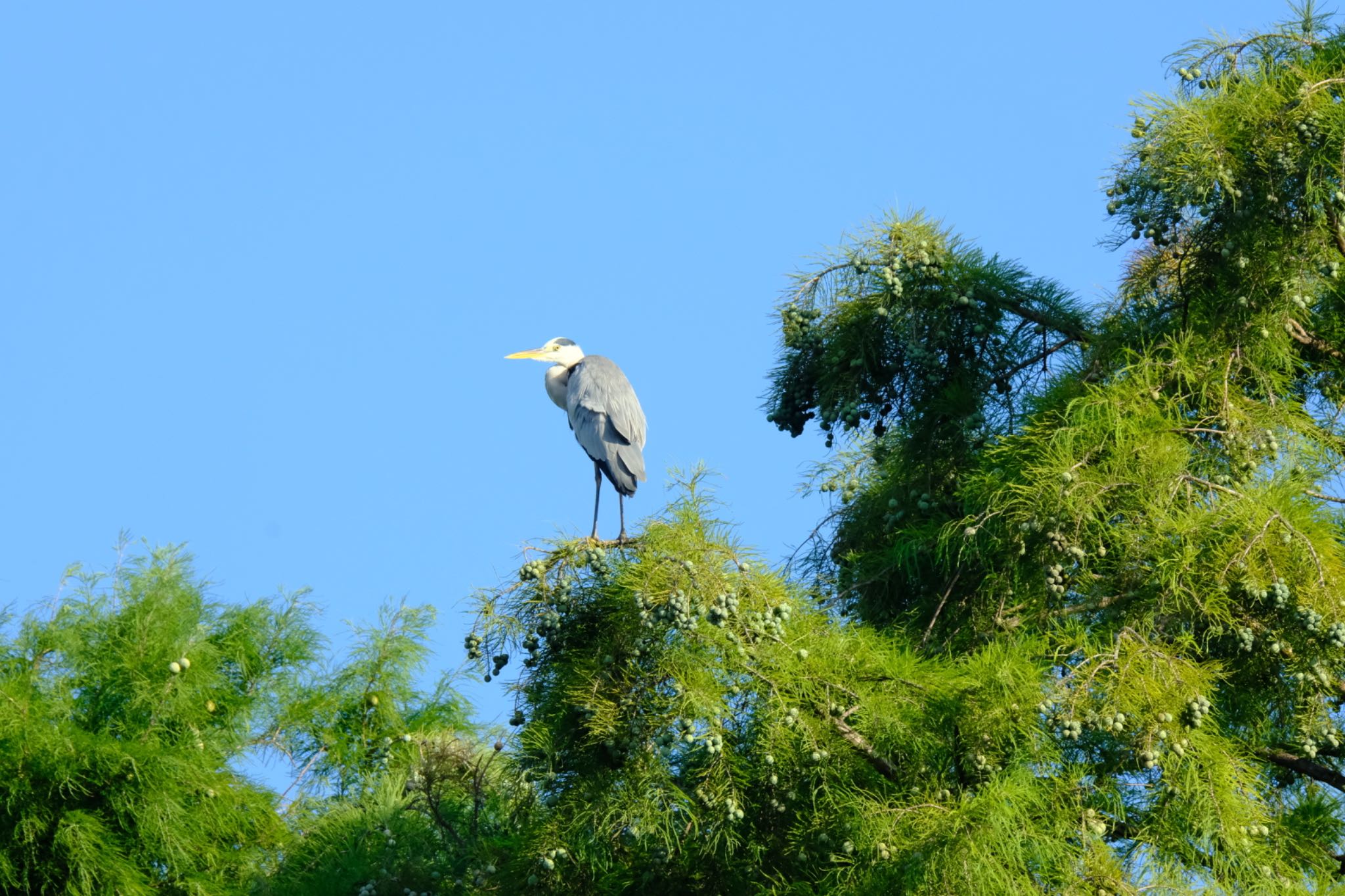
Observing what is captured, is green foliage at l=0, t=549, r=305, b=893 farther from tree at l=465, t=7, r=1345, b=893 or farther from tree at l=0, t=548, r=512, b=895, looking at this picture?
tree at l=465, t=7, r=1345, b=893

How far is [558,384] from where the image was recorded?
7969 mm

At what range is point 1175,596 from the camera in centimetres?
561

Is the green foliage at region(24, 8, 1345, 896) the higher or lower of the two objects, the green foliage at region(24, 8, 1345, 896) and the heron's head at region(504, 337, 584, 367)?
the lower

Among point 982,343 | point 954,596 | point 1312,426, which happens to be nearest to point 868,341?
point 982,343

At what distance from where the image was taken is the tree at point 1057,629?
520cm

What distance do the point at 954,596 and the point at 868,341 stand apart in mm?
1151

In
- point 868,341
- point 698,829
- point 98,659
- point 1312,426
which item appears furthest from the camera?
point 98,659

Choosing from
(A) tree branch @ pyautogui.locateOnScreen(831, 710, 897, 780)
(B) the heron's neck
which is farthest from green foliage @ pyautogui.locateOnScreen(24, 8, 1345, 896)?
(B) the heron's neck

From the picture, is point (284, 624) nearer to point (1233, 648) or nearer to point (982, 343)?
point (982, 343)

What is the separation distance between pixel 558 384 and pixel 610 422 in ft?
2.63

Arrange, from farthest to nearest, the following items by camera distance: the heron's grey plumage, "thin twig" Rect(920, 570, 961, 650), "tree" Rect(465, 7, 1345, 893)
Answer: the heron's grey plumage → "thin twig" Rect(920, 570, 961, 650) → "tree" Rect(465, 7, 1345, 893)

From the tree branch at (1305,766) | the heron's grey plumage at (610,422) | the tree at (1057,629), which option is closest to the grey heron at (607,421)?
the heron's grey plumage at (610,422)

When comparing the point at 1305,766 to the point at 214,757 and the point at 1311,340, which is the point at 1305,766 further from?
the point at 214,757

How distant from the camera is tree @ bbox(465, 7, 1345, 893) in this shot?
17.1ft
